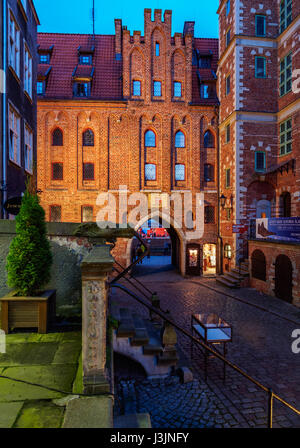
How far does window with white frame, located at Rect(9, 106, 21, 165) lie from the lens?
10383 millimetres

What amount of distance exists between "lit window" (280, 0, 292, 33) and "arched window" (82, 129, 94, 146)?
552 inches

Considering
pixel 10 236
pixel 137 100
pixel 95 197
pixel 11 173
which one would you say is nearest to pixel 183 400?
pixel 10 236

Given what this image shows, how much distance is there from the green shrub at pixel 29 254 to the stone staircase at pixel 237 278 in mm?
12185

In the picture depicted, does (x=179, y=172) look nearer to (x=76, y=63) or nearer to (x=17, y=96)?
(x=17, y=96)

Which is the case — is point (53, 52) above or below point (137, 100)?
above

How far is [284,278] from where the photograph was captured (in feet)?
40.4

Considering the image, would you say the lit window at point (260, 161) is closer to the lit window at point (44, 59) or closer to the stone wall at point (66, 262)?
the stone wall at point (66, 262)

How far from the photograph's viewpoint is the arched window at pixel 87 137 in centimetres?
1920

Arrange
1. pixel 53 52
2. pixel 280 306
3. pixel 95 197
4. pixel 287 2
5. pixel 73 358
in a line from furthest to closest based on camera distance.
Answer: pixel 53 52 < pixel 95 197 < pixel 287 2 < pixel 280 306 < pixel 73 358

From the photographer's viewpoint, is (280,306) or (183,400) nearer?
(183,400)

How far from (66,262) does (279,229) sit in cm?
1036

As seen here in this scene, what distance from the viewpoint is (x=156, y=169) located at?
1945 centimetres

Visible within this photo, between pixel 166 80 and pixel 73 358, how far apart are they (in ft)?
64.5

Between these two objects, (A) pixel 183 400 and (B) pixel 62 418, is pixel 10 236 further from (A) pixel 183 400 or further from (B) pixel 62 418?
(A) pixel 183 400
